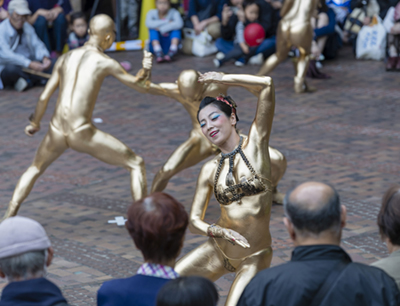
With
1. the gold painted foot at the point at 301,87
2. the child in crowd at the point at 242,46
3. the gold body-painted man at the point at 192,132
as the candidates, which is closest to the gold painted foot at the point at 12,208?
the gold body-painted man at the point at 192,132

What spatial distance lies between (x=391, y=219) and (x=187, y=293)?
0.96 metres

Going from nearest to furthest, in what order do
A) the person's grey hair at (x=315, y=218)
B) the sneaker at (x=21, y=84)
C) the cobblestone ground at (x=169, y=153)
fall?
the person's grey hair at (x=315, y=218), the cobblestone ground at (x=169, y=153), the sneaker at (x=21, y=84)

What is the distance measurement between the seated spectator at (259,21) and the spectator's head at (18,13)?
12.1 feet

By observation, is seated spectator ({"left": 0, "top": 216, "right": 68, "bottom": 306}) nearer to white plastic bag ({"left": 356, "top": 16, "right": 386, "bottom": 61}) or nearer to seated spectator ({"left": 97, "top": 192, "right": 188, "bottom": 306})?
seated spectator ({"left": 97, "top": 192, "right": 188, "bottom": 306})

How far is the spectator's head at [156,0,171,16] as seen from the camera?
1373 cm

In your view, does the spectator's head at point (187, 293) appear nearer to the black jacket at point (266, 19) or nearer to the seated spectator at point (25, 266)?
the seated spectator at point (25, 266)

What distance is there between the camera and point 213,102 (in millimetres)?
3934

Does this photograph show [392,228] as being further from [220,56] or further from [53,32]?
[53,32]

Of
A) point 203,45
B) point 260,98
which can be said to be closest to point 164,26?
point 203,45

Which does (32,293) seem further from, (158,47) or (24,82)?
(158,47)

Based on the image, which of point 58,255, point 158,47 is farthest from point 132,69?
point 58,255

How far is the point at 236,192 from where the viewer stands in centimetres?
377

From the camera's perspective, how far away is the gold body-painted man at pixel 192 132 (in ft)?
17.9

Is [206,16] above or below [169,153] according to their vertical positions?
above
